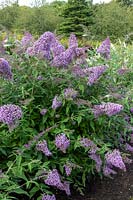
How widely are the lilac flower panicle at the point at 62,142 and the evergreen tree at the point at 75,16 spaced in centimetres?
2196

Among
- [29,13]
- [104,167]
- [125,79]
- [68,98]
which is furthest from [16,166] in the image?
[29,13]

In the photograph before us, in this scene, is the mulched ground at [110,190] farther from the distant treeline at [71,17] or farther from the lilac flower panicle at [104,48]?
the distant treeline at [71,17]

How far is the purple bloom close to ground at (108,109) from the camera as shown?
319 cm

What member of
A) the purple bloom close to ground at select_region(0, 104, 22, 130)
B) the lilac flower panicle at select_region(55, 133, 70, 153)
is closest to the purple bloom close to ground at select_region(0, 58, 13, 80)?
the purple bloom close to ground at select_region(0, 104, 22, 130)

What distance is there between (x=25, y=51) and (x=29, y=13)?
23.0 m

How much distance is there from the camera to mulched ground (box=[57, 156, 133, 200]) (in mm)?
3789

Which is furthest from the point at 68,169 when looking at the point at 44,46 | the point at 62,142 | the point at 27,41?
the point at 27,41

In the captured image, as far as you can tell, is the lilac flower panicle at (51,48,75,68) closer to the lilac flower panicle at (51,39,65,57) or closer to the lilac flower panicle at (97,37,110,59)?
the lilac flower panicle at (51,39,65,57)

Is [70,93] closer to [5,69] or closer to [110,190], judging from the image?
[5,69]

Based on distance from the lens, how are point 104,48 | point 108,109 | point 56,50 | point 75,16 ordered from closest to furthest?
point 108,109 < point 56,50 < point 104,48 < point 75,16

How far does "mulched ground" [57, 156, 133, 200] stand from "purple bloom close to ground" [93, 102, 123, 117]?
2.84 feet

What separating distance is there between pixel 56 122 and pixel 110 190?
37.3 inches

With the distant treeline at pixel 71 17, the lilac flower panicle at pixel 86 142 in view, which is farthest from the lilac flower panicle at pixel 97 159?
the distant treeline at pixel 71 17

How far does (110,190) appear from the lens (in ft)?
13.0
